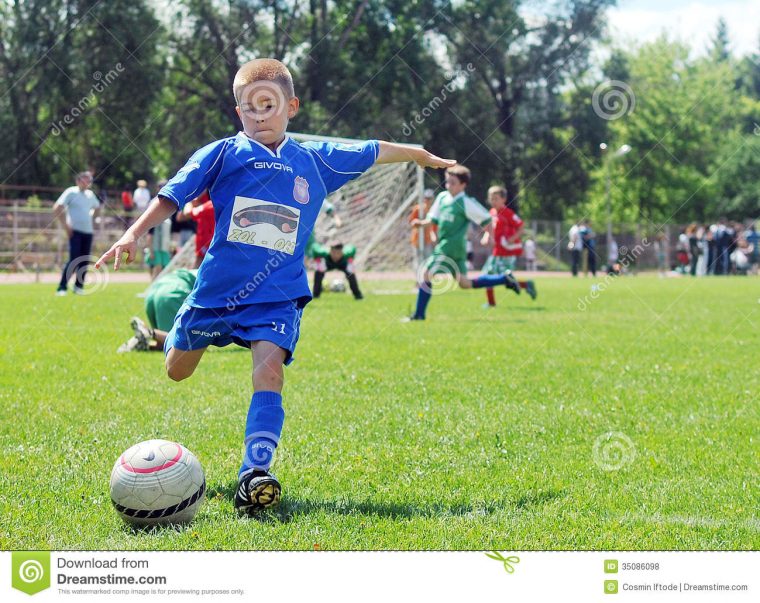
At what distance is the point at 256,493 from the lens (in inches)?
152

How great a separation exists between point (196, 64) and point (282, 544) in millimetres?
39511

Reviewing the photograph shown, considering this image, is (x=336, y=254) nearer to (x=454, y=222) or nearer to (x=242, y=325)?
(x=454, y=222)

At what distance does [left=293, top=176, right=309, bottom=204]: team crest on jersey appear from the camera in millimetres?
4441

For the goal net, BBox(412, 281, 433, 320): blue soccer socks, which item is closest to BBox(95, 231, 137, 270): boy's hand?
BBox(412, 281, 433, 320): blue soccer socks

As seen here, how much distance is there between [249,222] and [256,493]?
4.18 ft

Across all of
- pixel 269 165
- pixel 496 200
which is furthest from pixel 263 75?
pixel 496 200

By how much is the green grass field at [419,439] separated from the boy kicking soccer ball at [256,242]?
2.23 ft

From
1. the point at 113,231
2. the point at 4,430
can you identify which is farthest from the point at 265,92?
the point at 113,231

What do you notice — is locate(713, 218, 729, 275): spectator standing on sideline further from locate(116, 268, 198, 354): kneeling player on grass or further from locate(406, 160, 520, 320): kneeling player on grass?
locate(116, 268, 198, 354): kneeling player on grass

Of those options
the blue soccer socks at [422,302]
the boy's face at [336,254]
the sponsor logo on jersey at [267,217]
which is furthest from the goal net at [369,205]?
the sponsor logo on jersey at [267,217]

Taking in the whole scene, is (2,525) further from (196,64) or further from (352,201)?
(196,64)

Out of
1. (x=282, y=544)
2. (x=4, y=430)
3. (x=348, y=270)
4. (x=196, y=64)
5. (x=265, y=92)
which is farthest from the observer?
(x=196, y=64)

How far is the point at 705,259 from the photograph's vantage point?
43.1 m

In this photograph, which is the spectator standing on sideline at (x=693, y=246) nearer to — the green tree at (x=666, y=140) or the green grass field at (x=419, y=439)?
the green tree at (x=666, y=140)
